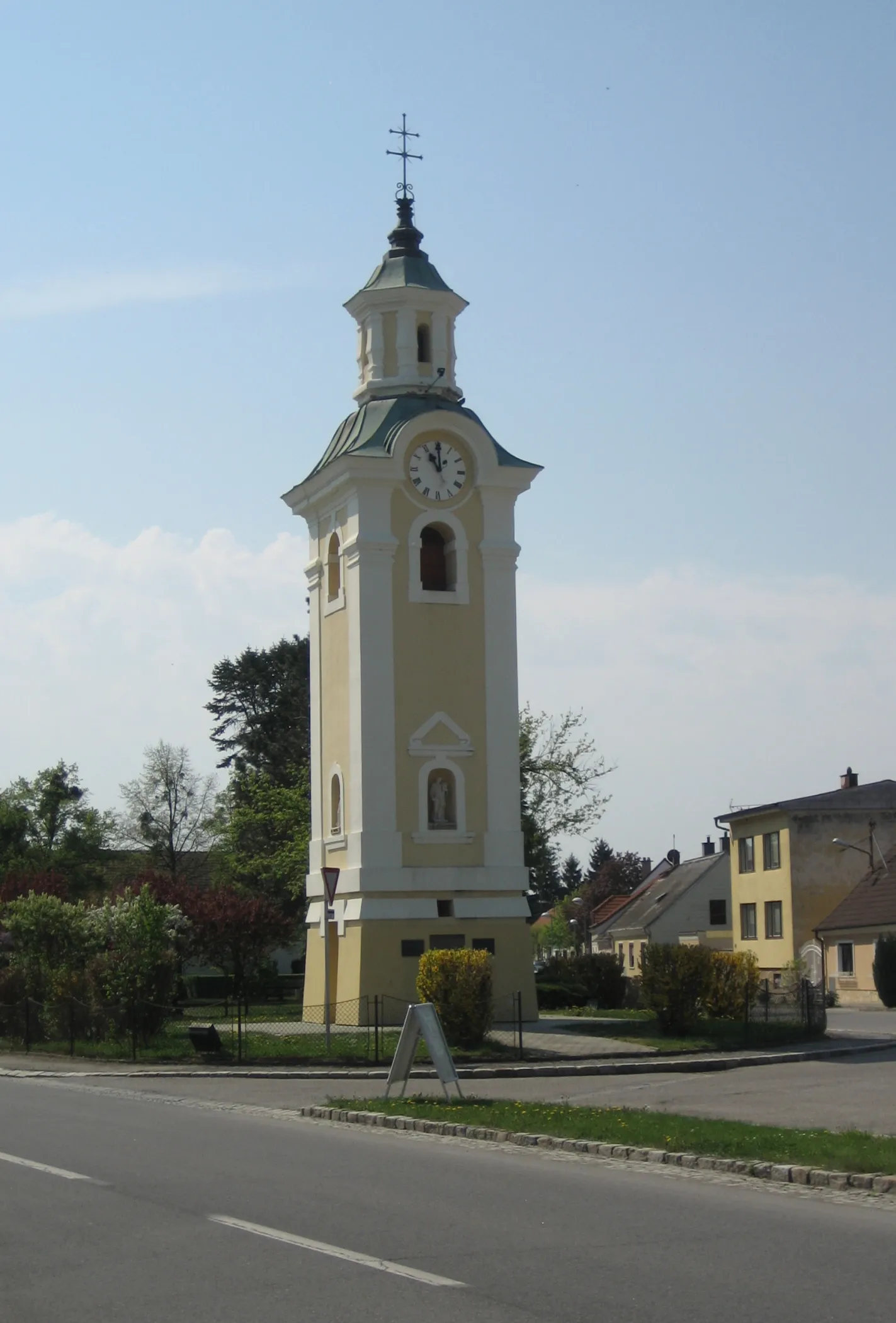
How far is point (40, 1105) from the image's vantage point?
19500mm

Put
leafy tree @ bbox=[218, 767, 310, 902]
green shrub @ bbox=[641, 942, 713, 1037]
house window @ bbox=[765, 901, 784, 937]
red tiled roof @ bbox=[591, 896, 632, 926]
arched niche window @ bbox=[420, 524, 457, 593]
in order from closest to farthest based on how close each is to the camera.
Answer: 1. green shrub @ bbox=[641, 942, 713, 1037]
2. arched niche window @ bbox=[420, 524, 457, 593]
3. leafy tree @ bbox=[218, 767, 310, 902]
4. house window @ bbox=[765, 901, 784, 937]
5. red tiled roof @ bbox=[591, 896, 632, 926]

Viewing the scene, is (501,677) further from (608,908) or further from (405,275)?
(608,908)

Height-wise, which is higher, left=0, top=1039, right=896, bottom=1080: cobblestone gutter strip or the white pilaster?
the white pilaster

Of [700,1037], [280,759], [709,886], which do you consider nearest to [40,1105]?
[700,1037]

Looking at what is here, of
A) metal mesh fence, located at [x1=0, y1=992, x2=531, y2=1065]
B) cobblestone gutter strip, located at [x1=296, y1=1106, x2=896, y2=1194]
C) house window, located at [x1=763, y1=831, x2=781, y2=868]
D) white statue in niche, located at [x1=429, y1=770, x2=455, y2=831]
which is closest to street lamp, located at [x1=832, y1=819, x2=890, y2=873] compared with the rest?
house window, located at [x1=763, y1=831, x2=781, y2=868]

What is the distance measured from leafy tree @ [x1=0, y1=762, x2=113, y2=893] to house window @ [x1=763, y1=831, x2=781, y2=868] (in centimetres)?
3145

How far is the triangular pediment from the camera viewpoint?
33812 mm

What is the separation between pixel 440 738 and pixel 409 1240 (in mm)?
24440

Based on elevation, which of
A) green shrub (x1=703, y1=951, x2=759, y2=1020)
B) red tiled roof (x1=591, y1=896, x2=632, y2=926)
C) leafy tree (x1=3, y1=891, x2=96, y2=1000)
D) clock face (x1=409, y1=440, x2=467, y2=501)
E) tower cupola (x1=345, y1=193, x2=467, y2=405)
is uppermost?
tower cupola (x1=345, y1=193, x2=467, y2=405)

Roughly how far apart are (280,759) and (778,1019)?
38.0 metres

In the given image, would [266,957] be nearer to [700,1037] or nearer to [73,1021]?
[73,1021]

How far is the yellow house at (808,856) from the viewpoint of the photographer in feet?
193

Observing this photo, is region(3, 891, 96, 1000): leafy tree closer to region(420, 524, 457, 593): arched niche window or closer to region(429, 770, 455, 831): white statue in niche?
region(429, 770, 455, 831): white statue in niche

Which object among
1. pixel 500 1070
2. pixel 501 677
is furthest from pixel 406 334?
pixel 500 1070
